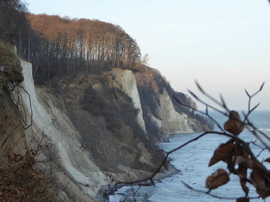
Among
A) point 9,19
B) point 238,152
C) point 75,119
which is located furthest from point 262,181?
point 75,119

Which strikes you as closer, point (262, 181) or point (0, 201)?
point (262, 181)

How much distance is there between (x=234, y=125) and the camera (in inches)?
53.9

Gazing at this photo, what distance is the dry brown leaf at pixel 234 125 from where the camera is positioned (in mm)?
1340

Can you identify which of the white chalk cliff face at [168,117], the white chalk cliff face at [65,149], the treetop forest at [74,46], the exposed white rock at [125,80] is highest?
the treetop forest at [74,46]

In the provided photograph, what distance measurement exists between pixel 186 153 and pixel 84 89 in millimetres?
17436

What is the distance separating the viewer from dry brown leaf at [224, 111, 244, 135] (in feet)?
4.40

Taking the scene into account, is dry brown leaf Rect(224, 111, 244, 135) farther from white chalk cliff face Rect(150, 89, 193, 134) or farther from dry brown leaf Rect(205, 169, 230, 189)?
white chalk cliff face Rect(150, 89, 193, 134)

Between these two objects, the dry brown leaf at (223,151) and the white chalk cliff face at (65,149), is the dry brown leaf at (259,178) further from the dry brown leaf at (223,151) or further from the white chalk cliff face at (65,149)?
the white chalk cliff face at (65,149)

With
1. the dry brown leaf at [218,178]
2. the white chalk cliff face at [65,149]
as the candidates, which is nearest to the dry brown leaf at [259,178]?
the dry brown leaf at [218,178]

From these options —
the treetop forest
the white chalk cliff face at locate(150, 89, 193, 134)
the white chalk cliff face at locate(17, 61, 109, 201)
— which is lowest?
the white chalk cliff face at locate(150, 89, 193, 134)

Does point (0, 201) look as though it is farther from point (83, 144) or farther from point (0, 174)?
point (83, 144)

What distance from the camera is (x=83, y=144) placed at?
29.7m

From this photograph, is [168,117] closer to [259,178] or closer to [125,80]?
[125,80]

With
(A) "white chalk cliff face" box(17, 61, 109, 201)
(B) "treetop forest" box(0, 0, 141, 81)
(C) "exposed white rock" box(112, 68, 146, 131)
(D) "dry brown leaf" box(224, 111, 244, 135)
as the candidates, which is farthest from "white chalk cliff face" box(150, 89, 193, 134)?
(D) "dry brown leaf" box(224, 111, 244, 135)
